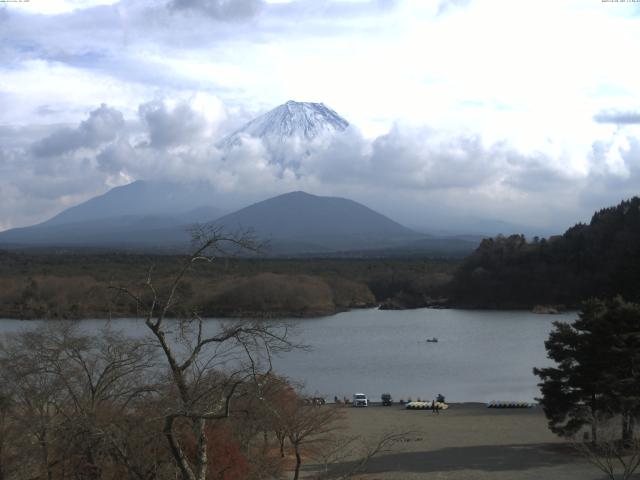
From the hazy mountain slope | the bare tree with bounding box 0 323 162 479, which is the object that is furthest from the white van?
the hazy mountain slope

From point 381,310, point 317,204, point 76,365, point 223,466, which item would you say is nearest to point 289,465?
point 76,365

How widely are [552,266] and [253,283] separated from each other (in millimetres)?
19691

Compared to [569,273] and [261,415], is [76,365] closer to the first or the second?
[261,415]

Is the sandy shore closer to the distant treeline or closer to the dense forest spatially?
the distant treeline

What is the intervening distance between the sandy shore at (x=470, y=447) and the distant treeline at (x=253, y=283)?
662 inches

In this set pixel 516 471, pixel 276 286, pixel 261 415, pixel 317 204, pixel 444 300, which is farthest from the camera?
pixel 317 204

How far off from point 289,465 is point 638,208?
44.1 m

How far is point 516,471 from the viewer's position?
40.6 ft

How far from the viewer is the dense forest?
162ft

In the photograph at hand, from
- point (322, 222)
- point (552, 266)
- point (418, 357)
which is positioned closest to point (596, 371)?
point (418, 357)

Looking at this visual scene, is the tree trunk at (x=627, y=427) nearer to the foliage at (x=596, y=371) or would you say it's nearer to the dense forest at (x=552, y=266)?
the foliage at (x=596, y=371)

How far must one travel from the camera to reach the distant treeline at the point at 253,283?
42.2m

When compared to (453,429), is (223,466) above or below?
above

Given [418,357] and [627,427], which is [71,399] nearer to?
[627,427]
